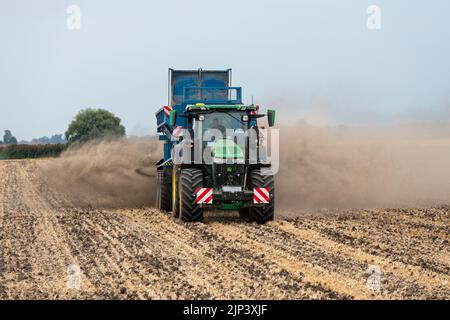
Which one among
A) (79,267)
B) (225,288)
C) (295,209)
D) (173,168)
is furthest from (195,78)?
(225,288)

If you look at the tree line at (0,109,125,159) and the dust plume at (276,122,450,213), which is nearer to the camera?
A: the dust plume at (276,122,450,213)

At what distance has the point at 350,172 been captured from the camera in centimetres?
1877

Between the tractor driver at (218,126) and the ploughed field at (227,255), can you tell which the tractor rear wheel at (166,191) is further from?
the tractor driver at (218,126)

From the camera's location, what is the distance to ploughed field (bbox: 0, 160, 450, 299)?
7848 mm

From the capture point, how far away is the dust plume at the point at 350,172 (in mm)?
17859

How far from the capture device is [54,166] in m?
21.0

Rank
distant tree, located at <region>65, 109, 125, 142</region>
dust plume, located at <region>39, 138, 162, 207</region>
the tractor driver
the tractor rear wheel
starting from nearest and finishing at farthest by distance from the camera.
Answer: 1. the tractor driver
2. the tractor rear wheel
3. dust plume, located at <region>39, 138, 162, 207</region>
4. distant tree, located at <region>65, 109, 125, 142</region>

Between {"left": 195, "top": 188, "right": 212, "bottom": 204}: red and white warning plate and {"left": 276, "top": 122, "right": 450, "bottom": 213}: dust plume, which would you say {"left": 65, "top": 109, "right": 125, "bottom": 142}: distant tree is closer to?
{"left": 276, "top": 122, "right": 450, "bottom": 213}: dust plume

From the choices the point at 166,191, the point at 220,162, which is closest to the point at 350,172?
the point at 166,191

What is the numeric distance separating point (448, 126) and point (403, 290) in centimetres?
1940

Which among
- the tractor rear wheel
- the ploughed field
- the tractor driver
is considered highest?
the tractor driver

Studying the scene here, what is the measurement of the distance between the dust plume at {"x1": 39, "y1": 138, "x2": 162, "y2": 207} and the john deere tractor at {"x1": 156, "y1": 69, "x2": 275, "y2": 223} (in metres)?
3.50

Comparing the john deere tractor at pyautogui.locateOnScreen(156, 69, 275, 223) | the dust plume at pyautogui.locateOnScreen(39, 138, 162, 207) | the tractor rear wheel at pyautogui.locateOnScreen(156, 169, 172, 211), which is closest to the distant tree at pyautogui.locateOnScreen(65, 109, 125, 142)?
the dust plume at pyautogui.locateOnScreen(39, 138, 162, 207)
